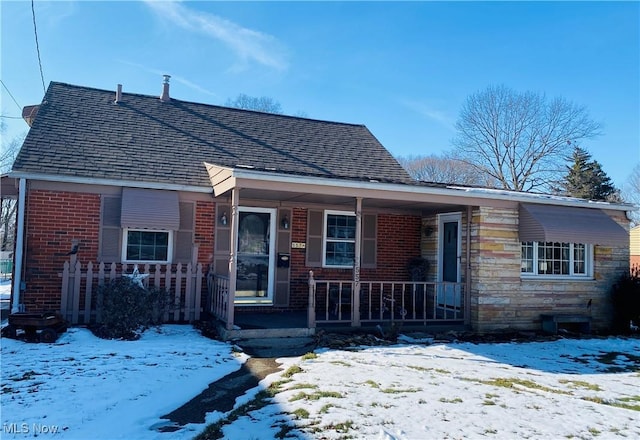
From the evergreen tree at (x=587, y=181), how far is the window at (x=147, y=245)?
2845cm

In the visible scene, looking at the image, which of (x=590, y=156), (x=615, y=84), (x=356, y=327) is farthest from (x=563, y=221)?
(x=590, y=156)

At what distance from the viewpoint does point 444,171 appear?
41219mm

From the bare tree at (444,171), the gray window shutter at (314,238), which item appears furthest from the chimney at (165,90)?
the bare tree at (444,171)

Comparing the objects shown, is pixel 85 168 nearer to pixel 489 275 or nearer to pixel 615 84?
pixel 489 275

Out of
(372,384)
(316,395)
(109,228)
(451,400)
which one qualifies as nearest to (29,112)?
(109,228)

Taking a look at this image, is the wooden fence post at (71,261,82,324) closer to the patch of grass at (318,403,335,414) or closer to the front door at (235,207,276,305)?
the front door at (235,207,276,305)

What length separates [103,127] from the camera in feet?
33.7

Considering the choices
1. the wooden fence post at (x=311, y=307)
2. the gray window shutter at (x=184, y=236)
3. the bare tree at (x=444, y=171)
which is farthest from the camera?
the bare tree at (x=444, y=171)

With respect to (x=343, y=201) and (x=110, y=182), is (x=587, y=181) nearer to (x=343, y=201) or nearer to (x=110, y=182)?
(x=343, y=201)

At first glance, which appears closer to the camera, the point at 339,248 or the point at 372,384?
the point at 372,384

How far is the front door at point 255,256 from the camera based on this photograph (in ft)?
33.1

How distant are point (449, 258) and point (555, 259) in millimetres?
2236

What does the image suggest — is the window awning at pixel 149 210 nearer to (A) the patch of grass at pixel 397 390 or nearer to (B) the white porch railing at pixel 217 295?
(B) the white porch railing at pixel 217 295

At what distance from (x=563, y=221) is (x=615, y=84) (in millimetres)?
11138
